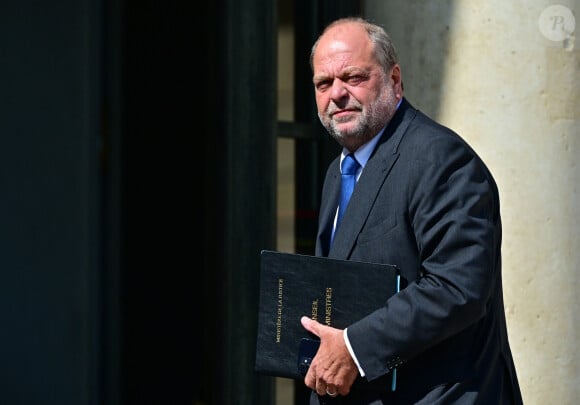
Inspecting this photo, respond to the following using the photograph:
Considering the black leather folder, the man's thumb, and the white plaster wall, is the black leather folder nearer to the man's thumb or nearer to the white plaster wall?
the man's thumb

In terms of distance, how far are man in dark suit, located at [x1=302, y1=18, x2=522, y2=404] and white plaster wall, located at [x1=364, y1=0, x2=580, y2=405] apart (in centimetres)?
178

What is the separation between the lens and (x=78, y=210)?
14.7 feet

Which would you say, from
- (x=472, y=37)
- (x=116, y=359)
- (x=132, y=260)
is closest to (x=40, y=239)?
→ (x=116, y=359)

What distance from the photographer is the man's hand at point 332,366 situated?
109 inches

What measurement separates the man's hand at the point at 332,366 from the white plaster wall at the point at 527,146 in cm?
212

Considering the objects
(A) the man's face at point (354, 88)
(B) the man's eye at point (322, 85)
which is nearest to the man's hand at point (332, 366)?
(A) the man's face at point (354, 88)

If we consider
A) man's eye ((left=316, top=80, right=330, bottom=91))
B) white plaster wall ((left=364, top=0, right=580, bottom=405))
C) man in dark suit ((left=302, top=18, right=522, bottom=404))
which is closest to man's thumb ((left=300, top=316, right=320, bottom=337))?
man in dark suit ((left=302, top=18, right=522, bottom=404))

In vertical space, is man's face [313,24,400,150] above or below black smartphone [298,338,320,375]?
above

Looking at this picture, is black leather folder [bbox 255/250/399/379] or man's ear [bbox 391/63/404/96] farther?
man's ear [bbox 391/63/404/96]

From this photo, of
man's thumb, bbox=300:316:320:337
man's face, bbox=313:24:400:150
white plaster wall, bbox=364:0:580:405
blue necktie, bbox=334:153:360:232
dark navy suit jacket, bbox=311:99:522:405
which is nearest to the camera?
dark navy suit jacket, bbox=311:99:522:405

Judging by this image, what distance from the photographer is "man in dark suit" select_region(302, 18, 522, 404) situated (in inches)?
105

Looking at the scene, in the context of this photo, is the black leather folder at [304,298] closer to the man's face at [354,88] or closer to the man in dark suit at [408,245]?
the man in dark suit at [408,245]

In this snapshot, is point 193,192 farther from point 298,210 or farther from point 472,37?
point 472,37

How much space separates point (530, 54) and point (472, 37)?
0.26 m
